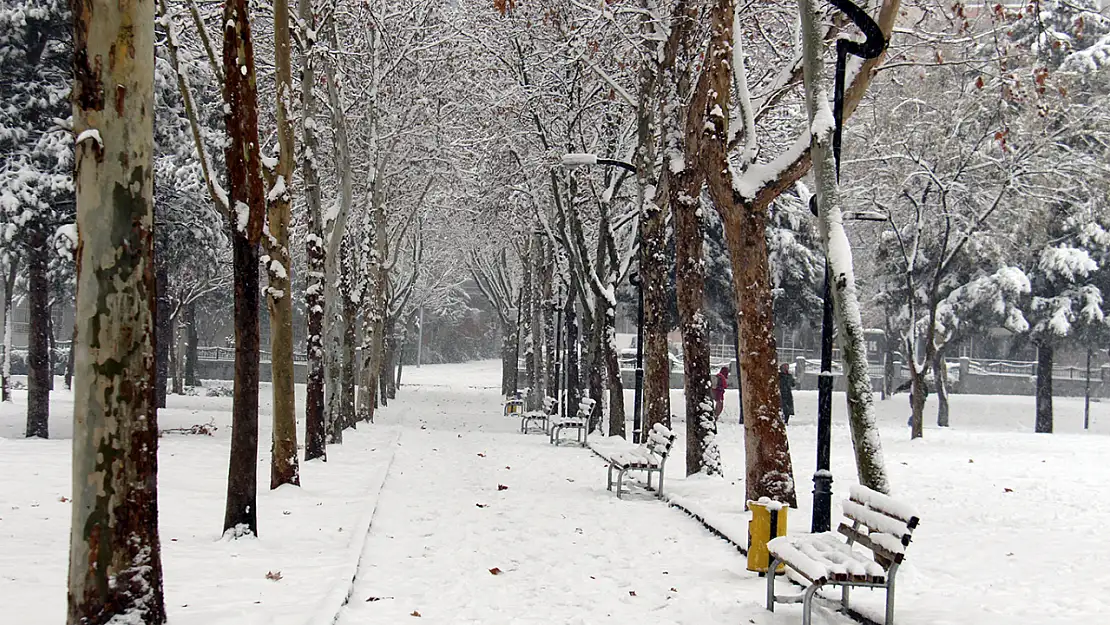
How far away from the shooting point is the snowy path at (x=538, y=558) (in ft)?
24.4

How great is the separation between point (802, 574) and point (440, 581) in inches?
126

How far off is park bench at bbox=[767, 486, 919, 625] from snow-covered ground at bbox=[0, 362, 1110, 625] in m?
0.45

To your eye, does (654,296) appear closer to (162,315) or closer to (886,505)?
(886,505)

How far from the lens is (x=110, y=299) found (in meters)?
5.61

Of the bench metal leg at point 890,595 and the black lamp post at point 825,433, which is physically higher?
the black lamp post at point 825,433

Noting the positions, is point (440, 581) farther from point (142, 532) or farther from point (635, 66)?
point (635, 66)

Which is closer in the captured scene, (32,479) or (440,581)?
(440,581)

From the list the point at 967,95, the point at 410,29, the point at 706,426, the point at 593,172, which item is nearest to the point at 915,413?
the point at 967,95

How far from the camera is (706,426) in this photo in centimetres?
1504

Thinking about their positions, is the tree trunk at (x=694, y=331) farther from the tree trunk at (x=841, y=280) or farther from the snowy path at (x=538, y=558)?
the tree trunk at (x=841, y=280)

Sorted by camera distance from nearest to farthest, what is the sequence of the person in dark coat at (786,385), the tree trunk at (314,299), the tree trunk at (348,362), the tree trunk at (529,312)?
the tree trunk at (314,299) → the tree trunk at (348,362) → the person in dark coat at (786,385) → the tree trunk at (529,312)

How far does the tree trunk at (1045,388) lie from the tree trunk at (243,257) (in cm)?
3207

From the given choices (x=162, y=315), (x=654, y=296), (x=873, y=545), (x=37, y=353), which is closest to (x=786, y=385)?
(x=654, y=296)

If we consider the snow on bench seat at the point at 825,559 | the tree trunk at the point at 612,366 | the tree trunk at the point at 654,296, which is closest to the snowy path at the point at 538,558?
the snow on bench seat at the point at 825,559
